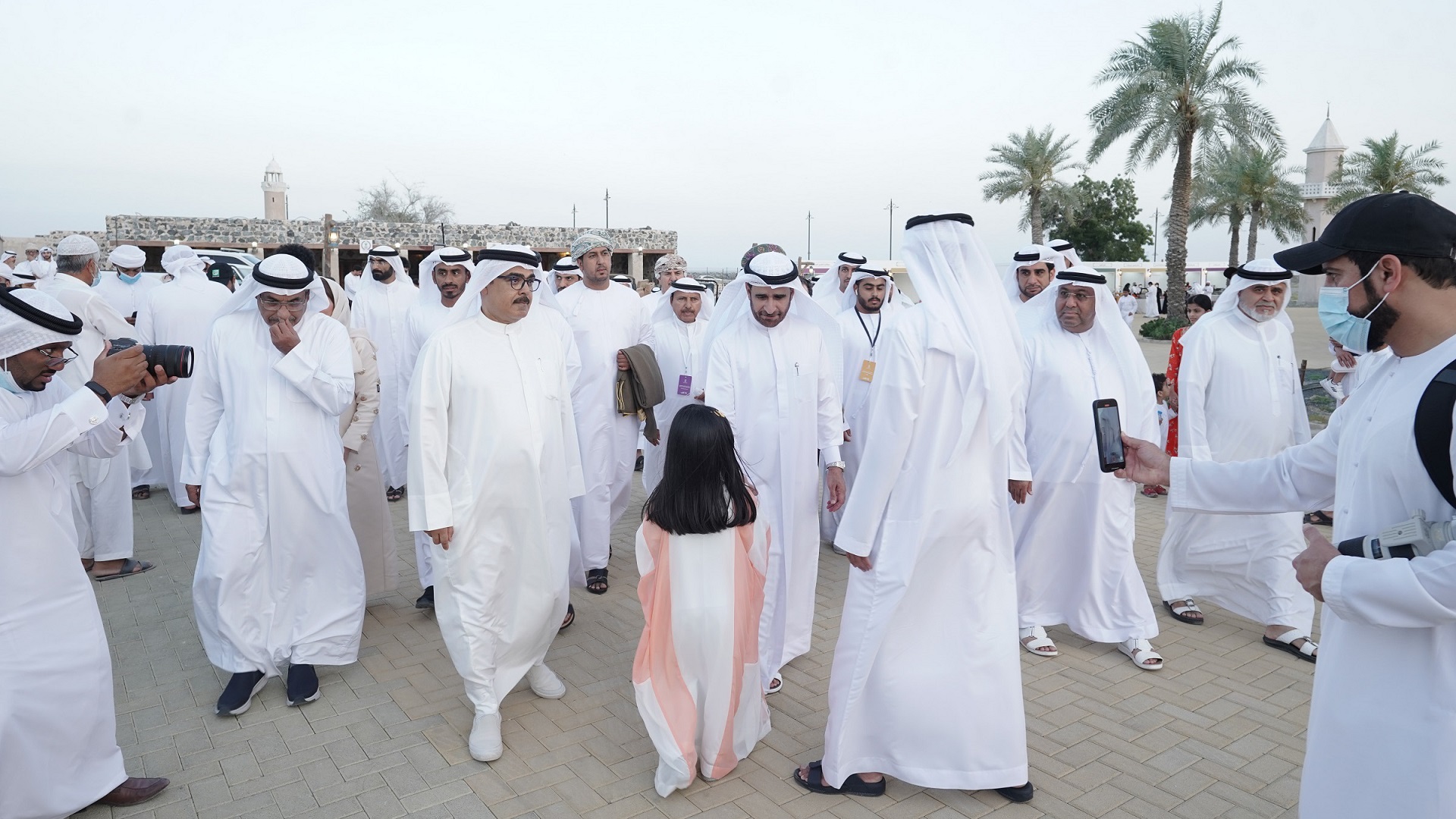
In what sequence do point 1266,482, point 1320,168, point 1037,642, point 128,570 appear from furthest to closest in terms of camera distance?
point 1320,168 → point 128,570 → point 1037,642 → point 1266,482

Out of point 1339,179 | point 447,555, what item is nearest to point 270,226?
point 447,555

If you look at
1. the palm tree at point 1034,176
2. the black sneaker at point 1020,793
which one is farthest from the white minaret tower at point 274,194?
the black sneaker at point 1020,793

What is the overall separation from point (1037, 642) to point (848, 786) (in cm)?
180

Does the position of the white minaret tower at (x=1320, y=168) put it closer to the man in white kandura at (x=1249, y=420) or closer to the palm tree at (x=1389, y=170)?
the palm tree at (x=1389, y=170)

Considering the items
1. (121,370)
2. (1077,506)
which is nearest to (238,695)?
(121,370)

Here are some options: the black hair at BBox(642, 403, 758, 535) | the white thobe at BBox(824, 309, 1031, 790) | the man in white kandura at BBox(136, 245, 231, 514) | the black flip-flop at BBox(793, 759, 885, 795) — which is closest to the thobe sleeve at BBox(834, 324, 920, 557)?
the white thobe at BBox(824, 309, 1031, 790)

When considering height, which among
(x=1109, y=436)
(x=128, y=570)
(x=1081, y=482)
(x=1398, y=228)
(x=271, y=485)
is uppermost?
(x=1398, y=228)

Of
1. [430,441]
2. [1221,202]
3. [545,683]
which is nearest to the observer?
[430,441]

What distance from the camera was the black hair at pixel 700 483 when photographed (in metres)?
3.29

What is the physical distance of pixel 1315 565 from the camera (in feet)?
Result: 6.57

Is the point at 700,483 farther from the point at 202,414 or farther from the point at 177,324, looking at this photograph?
the point at 177,324

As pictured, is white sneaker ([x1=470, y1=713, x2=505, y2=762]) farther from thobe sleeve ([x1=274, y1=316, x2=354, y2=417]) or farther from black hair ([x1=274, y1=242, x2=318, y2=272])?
black hair ([x1=274, y1=242, x2=318, y2=272])

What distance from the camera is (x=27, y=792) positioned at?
2830mm

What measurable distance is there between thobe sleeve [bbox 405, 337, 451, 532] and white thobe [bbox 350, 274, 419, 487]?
13.4 ft
